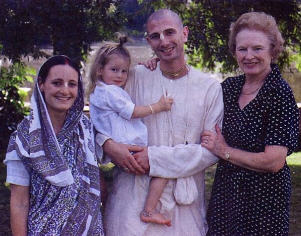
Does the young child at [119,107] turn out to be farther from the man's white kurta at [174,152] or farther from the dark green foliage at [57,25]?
the dark green foliage at [57,25]

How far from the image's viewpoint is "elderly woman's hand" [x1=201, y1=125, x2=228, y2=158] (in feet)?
10.4

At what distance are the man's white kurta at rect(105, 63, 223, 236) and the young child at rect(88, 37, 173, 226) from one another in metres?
0.07

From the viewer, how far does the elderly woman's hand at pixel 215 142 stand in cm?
317

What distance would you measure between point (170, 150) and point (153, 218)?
0.43 metres

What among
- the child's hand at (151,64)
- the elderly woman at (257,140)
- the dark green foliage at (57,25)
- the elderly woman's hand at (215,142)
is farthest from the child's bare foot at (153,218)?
the dark green foliage at (57,25)

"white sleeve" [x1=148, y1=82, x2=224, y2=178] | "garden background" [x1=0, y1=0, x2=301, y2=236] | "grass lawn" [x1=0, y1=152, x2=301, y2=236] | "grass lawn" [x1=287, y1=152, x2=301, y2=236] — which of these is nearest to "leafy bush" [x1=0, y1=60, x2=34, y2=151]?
"garden background" [x1=0, y1=0, x2=301, y2=236]

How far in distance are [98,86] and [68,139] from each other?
0.60 m

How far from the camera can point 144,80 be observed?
11.2ft

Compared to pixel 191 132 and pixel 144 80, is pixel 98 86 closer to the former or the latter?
pixel 144 80

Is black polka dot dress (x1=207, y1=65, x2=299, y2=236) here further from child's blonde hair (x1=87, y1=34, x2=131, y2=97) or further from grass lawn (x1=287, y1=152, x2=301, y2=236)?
grass lawn (x1=287, y1=152, x2=301, y2=236)

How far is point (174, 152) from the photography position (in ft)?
10.5

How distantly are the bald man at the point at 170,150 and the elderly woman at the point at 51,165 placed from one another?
38 cm

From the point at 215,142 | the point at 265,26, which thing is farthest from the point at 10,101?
the point at 265,26

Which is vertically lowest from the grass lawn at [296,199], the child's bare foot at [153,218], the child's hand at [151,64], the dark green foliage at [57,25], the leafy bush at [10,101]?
the grass lawn at [296,199]
